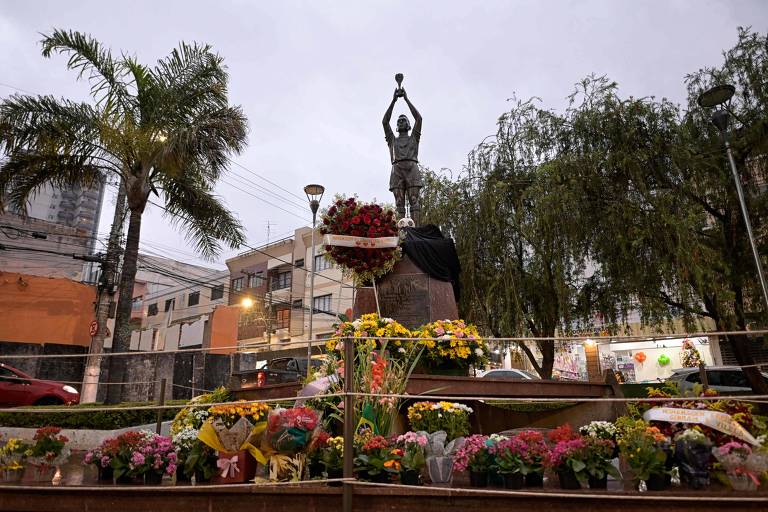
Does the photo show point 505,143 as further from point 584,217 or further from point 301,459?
point 301,459

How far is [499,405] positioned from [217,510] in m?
5.03

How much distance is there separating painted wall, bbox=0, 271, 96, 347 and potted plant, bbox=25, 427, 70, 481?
14508mm

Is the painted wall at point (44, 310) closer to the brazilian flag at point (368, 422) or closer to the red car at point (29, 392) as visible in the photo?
the red car at point (29, 392)

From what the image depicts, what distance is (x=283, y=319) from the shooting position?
1177 inches

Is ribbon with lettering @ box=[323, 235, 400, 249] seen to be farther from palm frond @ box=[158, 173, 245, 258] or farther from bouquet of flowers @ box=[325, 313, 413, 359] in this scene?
palm frond @ box=[158, 173, 245, 258]

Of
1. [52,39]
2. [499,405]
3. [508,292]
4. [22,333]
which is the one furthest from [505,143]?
[22,333]

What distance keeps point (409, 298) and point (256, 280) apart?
2642 centimetres

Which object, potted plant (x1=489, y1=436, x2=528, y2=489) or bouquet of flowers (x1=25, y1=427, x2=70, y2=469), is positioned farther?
bouquet of flowers (x1=25, y1=427, x2=70, y2=469)

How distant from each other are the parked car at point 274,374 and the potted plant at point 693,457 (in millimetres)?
9848

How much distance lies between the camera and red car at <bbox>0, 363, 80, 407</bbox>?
1132cm

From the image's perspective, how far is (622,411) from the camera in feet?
20.0

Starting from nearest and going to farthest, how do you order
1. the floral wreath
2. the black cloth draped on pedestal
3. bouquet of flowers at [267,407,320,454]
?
bouquet of flowers at [267,407,320,454] < the floral wreath < the black cloth draped on pedestal

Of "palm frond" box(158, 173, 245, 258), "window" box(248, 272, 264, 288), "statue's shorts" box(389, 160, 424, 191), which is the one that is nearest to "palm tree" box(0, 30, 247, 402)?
"palm frond" box(158, 173, 245, 258)

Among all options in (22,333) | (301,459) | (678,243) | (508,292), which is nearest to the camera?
(301,459)
